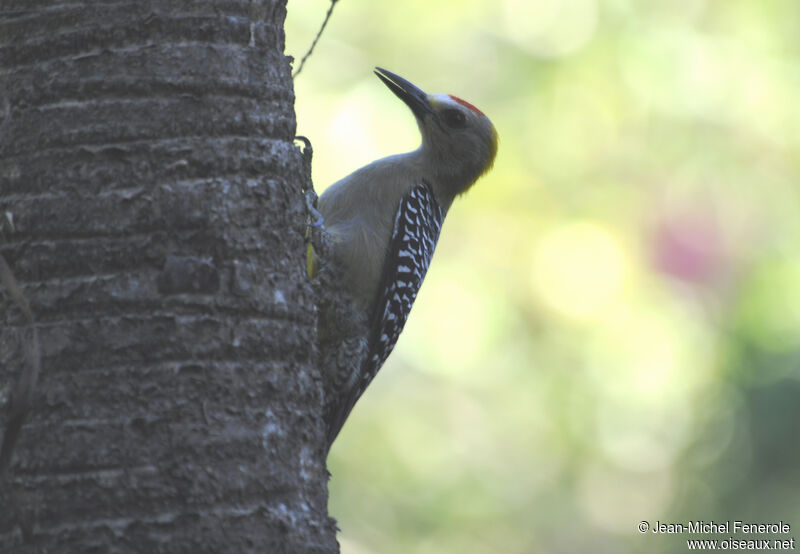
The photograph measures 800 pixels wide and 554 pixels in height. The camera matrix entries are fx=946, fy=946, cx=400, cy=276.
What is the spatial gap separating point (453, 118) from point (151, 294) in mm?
3471

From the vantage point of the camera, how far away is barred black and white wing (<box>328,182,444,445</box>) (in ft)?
15.0

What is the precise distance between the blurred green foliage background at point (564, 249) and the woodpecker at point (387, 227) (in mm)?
2867

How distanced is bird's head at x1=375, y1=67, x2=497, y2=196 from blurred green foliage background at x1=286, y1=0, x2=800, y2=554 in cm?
278

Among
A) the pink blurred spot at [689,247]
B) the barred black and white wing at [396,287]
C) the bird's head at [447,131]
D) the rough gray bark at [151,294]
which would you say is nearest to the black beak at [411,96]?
the bird's head at [447,131]

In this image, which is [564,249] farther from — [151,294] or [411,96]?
[151,294]

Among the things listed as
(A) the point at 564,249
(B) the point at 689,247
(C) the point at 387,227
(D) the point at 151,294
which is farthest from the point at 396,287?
(B) the point at 689,247

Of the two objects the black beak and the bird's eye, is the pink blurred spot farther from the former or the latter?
the black beak

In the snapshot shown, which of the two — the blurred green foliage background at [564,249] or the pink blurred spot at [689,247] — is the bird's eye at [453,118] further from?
the pink blurred spot at [689,247]

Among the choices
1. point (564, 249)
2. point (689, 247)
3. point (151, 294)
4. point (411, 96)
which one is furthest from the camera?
point (564, 249)

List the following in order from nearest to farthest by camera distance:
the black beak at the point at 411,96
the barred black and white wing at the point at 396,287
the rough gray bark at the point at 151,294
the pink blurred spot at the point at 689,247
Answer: the rough gray bark at the point at 151,294
the barred black and white wing at the point at 396,287
the black beak at the point at 411,96
the pink blurred spot at the point at 689,247

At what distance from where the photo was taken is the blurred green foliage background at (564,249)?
8875 millimetres

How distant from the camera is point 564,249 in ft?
30.7

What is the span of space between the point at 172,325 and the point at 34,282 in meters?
0.39

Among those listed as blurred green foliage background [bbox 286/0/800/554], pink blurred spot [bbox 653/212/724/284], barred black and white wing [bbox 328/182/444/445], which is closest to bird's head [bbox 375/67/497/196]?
barred black and white wing [bbox 328/182/444/445]
